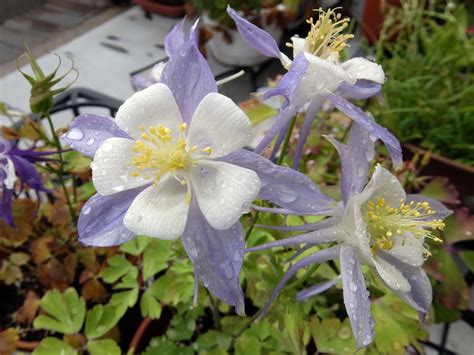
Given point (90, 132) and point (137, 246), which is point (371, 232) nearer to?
point (90, 132)

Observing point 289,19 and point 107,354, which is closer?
point 107,354

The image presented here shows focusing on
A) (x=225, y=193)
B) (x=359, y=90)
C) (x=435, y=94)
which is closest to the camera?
(x=225, y=193)

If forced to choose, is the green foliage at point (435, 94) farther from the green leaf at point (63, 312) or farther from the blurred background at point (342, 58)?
the green leaf at point (63, 312)

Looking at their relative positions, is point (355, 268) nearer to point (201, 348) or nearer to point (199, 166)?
point (199, 166)

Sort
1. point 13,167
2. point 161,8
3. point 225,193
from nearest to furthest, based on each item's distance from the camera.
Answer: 1. point 225,193
2. point 13,167
3. point 161,8

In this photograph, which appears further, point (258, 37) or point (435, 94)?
point (435, 94)

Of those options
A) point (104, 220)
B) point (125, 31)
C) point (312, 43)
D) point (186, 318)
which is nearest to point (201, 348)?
point (186, 318)

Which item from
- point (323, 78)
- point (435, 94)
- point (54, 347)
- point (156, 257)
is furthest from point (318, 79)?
point (435, 94)

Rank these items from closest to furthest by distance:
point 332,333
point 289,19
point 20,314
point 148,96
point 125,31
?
1. point 148,96
2. point 332,333
3. point 20,314
4. point 289,19
5. point 125,31
